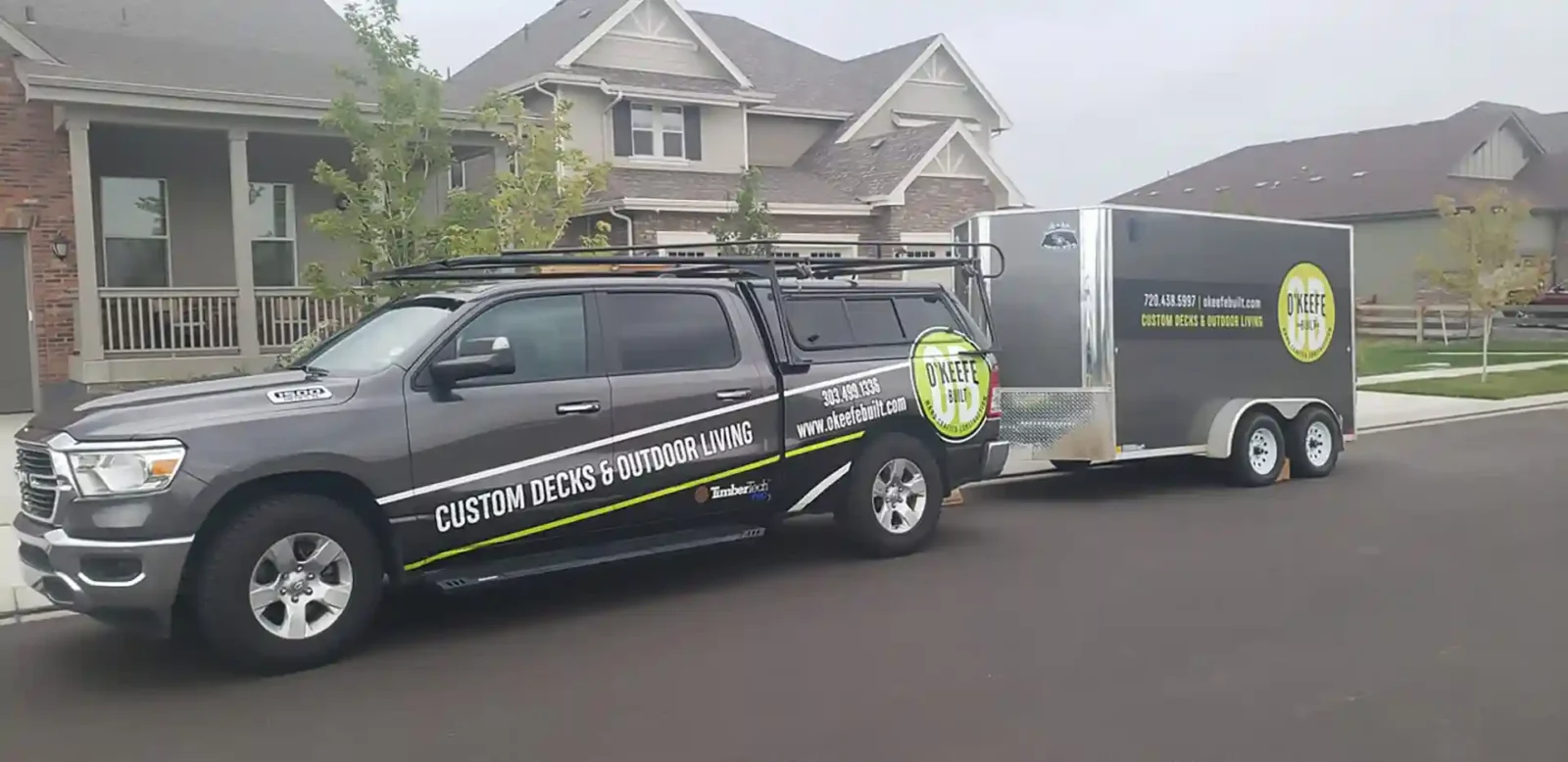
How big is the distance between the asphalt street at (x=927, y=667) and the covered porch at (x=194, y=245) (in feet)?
30.3

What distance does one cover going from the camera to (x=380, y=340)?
7.39m

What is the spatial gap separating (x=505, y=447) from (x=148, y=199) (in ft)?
44.3

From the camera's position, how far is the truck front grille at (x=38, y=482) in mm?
6227

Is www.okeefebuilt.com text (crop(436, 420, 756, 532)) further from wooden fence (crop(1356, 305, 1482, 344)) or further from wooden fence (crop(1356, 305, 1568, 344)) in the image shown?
wooden fence (crop(1356, 305, 1568, 344))

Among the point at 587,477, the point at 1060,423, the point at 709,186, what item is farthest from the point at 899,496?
the point at 709,186

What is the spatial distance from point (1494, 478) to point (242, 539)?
11.5 m

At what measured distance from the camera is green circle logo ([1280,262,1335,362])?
12820 millimetres

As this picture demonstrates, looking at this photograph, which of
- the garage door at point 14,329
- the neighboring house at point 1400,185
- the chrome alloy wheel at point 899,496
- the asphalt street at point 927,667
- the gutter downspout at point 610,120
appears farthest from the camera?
the neighboring house at point 1400,185

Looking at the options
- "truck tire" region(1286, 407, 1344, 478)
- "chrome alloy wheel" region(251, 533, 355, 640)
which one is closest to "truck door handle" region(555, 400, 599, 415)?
"chrome alloy wheel" region(251, 533, 355, 640)

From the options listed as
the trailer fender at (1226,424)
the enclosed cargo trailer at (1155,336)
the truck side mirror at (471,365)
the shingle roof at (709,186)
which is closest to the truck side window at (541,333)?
the truck side mirror at (471,365)

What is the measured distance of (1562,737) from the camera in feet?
17.4

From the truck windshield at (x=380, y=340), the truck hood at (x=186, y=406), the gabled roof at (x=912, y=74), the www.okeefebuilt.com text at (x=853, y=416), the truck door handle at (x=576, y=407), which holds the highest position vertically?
the gabled roof at (x=912, y=74)

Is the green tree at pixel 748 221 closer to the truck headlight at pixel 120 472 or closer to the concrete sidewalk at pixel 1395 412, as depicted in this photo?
the concrete sidewalk at pixel 1395 412

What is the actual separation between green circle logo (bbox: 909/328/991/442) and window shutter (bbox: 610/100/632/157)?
17434 millimetres
